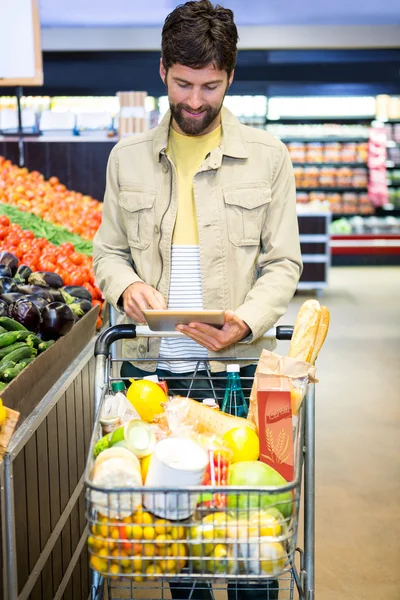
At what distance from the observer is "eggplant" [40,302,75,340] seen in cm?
299

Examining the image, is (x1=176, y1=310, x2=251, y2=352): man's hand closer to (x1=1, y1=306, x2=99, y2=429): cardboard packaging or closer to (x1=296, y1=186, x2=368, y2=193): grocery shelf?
(x1=1, y1=306, x2=99, y2=429): cardboard packaging

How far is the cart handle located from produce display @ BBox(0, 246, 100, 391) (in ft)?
1.12

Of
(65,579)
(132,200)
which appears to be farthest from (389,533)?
(132,200)

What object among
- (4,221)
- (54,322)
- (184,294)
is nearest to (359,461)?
(54,322)

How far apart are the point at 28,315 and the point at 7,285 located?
1.72 ft

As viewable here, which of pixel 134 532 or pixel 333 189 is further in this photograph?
pixel 333 189

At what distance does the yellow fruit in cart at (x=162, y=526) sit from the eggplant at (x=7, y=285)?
2064 mm

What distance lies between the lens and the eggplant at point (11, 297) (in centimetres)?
320

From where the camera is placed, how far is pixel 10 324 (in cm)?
290

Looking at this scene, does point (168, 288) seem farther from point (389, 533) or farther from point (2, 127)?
point (2, 127)

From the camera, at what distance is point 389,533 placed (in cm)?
372

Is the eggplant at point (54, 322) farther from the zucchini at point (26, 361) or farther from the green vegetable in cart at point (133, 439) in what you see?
the green vegetable in cart at point (133, 439)

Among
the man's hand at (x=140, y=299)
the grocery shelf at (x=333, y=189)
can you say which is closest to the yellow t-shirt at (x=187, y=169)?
the man's hand at (x=140, y=299)

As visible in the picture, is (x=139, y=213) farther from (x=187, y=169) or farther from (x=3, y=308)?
(x=3, y=308)
